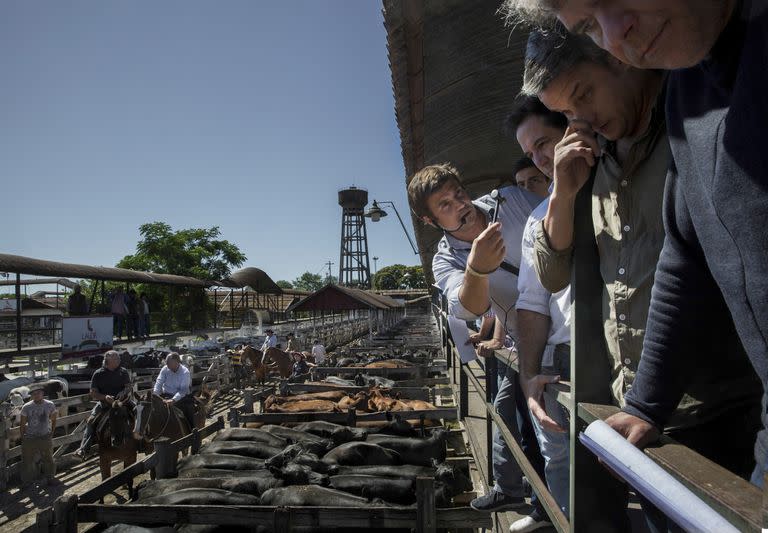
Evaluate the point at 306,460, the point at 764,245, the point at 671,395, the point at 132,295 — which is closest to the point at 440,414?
the point at 306,460

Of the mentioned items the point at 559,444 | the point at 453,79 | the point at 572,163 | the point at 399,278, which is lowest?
the point at 559,444

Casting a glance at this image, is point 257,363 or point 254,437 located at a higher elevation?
point 257,363

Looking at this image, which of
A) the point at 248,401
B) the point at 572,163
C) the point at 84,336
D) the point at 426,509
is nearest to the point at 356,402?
the point at 248,401

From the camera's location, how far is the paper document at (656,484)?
846 mm

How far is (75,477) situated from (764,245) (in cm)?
1267

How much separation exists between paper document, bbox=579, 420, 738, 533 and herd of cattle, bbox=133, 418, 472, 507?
421cm

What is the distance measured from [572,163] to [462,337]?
2.84 meters

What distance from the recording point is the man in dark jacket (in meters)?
0.94

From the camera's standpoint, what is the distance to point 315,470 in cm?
589

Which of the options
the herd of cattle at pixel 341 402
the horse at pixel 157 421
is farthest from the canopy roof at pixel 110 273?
the herd of cattle at pixel 341 402

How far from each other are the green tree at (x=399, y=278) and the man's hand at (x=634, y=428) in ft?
354

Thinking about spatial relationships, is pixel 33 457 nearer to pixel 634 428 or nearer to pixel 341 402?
pixel 341 402

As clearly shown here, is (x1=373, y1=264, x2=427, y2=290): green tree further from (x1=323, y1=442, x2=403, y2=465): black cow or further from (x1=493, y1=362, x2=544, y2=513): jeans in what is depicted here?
(x1=493, y1=362, x2=544, y2=513): jeans

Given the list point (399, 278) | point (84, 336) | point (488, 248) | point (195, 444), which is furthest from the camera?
point (399, 278)
